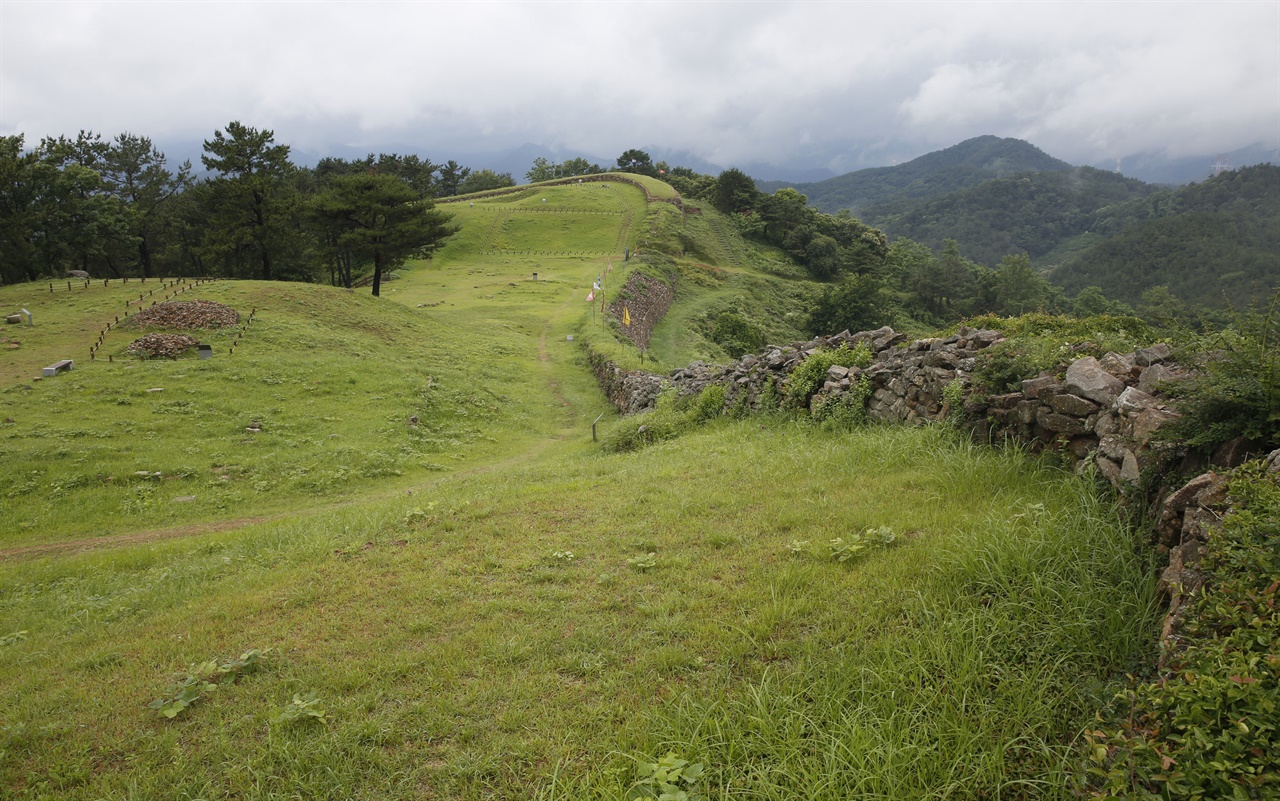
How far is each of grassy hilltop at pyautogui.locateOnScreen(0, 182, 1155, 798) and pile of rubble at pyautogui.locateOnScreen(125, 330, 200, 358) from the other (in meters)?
9.13

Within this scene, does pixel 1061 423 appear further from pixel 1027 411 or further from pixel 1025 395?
pixel 1025 395

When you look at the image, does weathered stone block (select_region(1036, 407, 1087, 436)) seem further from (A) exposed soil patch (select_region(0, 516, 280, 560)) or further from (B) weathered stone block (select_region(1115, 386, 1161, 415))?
(A) exposed soil patch (select_region(0, 516, 280, 560))

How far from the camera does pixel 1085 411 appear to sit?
20.0 feet

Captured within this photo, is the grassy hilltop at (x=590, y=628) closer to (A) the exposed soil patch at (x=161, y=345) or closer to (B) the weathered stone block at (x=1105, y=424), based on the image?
(B) the weathered stone block at (x=1105, y=424)

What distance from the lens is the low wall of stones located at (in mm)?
3943

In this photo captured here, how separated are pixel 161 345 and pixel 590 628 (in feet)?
76.6

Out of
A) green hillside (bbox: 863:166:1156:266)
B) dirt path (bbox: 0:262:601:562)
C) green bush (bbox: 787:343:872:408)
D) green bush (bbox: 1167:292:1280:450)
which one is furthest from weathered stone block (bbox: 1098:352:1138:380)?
green hillside (bbox: 863:166:1156:266)

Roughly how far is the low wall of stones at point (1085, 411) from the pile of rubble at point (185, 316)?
21799 millimetres

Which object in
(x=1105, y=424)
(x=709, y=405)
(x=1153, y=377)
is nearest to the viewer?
(x=1153, y=377)

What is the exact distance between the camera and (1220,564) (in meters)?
3.31

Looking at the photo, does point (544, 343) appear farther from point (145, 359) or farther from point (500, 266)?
point (500, 266)

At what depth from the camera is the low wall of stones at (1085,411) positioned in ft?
12.9

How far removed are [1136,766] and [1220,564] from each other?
4.43 feet

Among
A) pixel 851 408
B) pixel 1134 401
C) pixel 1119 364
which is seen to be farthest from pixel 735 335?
pixel 1134 401
